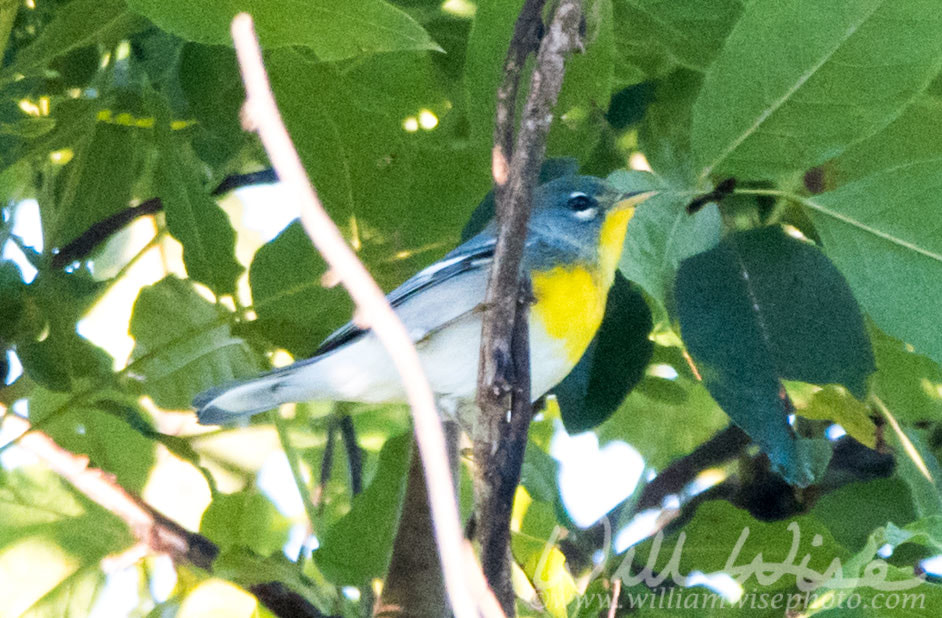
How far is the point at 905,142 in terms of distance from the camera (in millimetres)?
912

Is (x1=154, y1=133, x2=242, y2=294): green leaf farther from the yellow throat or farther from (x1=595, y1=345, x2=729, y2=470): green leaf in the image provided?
(x1=595, y1=345, x2=729, y2=470): green leaf

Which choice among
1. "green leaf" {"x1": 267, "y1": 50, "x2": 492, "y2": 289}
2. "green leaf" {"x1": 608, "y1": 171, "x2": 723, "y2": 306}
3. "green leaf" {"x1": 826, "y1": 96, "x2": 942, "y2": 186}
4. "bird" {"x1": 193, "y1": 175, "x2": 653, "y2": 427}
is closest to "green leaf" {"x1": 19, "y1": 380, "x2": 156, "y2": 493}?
"bird" {"x1": 193, "y1": 175, "x2": 653, "y2": 427}

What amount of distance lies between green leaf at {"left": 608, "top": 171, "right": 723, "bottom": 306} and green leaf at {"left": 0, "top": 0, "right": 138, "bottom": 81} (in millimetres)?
479

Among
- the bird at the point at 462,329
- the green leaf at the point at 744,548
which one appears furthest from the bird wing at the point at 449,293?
the green leaf at the point at 744,548

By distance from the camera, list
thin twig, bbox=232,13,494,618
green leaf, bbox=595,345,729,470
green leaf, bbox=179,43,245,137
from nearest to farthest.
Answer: thin twig, bbox=232,13,494,618
green leaf, bbox=179,43,245,137
green leaf, bbox=595,345,729,470

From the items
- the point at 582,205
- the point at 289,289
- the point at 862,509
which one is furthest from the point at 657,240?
the point at 582,205

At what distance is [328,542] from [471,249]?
34cm

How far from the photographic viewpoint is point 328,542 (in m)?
0.93

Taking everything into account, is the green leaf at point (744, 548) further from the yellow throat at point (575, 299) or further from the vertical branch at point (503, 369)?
the vertical branch at point (503, 369)

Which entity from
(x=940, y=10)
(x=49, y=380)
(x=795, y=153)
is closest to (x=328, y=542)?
(x=49, y=380)

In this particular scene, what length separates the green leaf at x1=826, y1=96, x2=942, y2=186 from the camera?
903mm

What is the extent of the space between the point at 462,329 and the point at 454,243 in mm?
198

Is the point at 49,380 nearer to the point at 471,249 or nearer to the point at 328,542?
the point at 328,542

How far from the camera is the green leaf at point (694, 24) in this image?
2.84 ft
